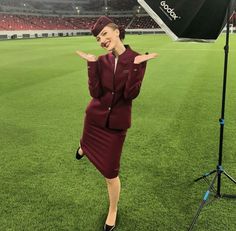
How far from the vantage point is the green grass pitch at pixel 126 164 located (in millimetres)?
3740

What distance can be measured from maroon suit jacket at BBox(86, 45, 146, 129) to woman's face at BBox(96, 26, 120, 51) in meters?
0.09

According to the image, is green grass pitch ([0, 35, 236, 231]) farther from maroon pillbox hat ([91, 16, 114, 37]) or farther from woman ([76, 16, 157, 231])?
maroon pillbox hat ([91, 16, 114, 37])

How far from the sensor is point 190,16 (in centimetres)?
316

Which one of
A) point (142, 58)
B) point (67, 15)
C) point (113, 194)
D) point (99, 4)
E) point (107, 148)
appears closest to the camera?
point (142, 58)

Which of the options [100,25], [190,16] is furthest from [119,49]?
[190,16]

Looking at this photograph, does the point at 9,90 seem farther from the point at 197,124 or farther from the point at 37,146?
the point at 197,124

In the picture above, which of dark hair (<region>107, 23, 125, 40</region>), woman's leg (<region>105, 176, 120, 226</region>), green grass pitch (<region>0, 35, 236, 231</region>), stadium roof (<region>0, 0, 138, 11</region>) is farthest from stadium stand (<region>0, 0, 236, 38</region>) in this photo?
woman's leg (<region>105, 176, 120, 226</region>)

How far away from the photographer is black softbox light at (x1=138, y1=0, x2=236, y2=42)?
310cm

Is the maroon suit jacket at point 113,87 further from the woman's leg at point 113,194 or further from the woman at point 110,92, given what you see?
the woman's leg at point 113,194

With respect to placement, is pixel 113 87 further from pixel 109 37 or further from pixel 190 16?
pixel 190 16

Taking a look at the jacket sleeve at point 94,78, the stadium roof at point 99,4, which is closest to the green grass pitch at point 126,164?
the jacket sleeve at point 94,78

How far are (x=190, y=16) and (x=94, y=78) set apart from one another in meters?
1.02

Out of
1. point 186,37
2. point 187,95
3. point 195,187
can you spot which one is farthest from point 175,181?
point 187,95

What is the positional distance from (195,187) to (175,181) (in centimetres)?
28
